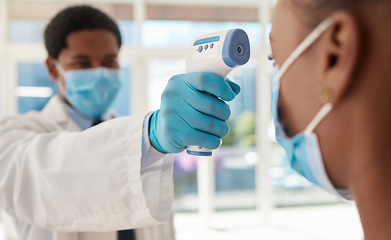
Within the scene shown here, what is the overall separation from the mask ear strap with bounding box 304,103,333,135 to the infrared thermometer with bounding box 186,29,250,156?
176mm

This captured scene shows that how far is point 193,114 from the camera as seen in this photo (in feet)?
2.45

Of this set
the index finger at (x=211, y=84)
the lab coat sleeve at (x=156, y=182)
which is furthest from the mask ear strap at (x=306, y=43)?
the lab coat sleeve at (x=156, y=182)

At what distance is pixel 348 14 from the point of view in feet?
1.66

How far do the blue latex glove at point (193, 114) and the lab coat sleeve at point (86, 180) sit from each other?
98 mm

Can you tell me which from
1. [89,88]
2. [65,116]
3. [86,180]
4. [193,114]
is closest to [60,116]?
[65,116]

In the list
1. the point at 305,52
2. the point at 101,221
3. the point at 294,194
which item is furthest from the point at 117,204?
the point at 294,194

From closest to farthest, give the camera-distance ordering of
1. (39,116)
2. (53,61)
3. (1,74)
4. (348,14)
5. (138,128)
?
(348,14) < (138,128) < (39,116) < (53,61) < (1,74)

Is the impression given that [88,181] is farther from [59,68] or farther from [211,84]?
[59,68]

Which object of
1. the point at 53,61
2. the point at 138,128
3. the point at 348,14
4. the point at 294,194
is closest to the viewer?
the point at 348,14

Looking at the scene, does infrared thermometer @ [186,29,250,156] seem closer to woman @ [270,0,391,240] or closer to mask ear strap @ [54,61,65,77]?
woman @ [270,0,391,240]

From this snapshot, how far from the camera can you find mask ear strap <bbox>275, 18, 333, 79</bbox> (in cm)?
54

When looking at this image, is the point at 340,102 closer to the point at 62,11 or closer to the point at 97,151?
the point at 97,151

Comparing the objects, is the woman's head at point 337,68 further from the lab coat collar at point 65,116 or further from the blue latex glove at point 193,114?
the lab coat collar at point 65,116

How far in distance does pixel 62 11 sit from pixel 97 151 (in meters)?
0.79
